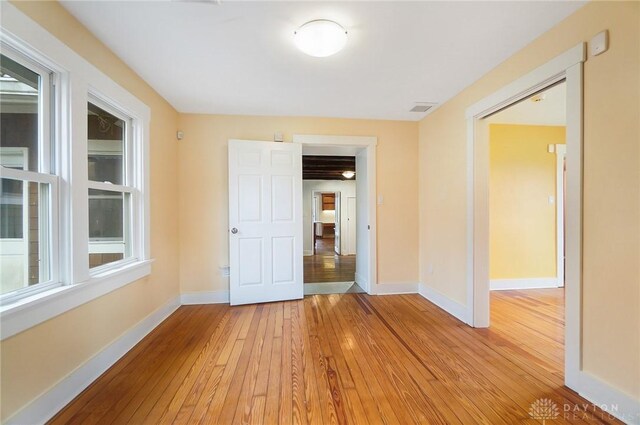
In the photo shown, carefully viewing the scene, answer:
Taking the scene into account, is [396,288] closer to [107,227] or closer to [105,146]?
[107,227]

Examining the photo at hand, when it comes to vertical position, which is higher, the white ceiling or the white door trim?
the white ceiling

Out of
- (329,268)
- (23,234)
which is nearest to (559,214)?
(329,268)

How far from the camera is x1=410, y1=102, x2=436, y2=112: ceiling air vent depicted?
118 inches

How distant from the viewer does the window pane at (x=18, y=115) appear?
130 cm

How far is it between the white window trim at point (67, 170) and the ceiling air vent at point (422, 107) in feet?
9.74

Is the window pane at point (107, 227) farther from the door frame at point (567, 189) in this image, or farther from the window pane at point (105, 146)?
the door frame at point (567, 189)

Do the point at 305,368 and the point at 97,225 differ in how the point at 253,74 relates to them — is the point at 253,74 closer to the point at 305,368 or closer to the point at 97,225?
the point at 97,225

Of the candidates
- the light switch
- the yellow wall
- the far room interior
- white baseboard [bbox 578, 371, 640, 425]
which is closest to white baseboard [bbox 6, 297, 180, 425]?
the far room interior

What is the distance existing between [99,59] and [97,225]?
1210 millimetres

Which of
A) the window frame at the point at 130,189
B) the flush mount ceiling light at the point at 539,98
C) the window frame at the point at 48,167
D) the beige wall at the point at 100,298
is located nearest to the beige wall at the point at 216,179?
the beige wall at the point at 100,298

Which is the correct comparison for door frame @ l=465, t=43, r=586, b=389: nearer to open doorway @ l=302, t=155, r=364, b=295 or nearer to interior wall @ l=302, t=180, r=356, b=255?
open doorway @ l=302, t=155, r=364, b=295

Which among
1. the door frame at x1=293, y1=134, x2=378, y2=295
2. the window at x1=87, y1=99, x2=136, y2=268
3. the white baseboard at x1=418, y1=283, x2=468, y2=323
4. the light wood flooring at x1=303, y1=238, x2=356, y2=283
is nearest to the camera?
the window at x1=87, y1=99, x2=136, y2=268

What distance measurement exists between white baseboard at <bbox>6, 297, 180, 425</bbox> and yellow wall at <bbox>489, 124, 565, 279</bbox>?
4317mm

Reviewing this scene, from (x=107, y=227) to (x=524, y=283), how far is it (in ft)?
16.4
